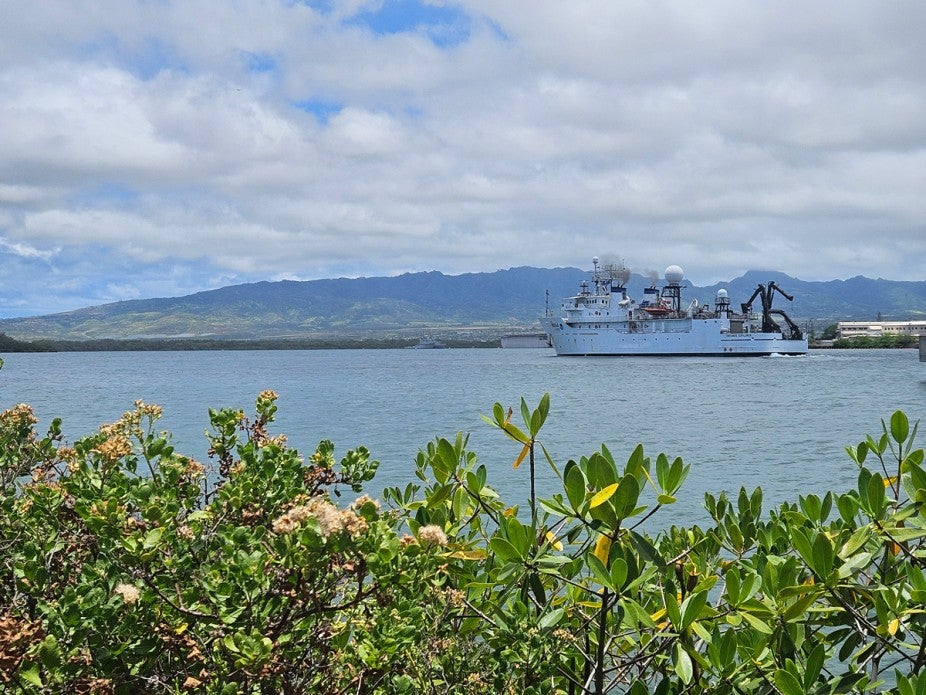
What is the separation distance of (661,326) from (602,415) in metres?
59.1

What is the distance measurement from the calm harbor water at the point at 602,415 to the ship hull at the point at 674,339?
874 inches

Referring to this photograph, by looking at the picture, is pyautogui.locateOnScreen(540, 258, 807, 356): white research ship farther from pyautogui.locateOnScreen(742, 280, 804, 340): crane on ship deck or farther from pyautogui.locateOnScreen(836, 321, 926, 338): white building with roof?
pyautogui.locateOnScreen(836, 321, 926, 338): white building with roof

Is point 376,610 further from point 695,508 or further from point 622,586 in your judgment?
point 695,508

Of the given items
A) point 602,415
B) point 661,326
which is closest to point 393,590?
point 602,415

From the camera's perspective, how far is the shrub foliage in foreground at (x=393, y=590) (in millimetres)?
1955

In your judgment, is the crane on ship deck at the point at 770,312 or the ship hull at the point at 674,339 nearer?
the crane on ship deck at the point at 770,312

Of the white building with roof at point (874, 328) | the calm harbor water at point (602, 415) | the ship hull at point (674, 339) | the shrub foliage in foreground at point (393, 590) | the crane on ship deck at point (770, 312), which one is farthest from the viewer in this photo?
the white building with roof at point (874, 328)

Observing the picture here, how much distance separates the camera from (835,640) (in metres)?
2.66

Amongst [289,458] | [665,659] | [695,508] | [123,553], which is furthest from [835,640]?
[695,508]

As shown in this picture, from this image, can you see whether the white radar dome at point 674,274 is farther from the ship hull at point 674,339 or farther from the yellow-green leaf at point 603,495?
the yellow-green leaf at point 603,495

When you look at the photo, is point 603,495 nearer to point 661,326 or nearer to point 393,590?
point 393,590

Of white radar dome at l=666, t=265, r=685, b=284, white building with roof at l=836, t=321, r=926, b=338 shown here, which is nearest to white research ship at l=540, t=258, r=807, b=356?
white radar dome at l=666, t=265, r=685, b=284

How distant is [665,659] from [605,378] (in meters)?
61.5

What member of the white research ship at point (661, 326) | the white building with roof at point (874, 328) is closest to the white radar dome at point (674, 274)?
the white research ship at point (661, 326)
